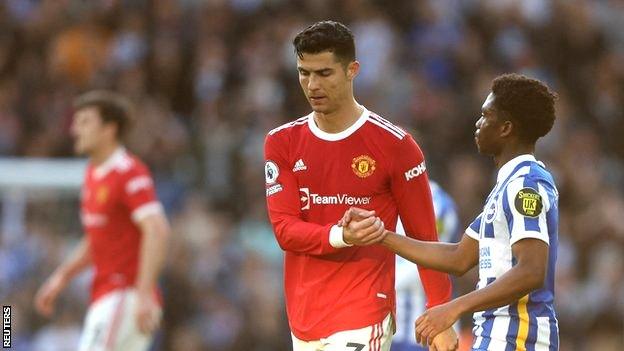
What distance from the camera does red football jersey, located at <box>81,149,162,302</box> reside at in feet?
32.8

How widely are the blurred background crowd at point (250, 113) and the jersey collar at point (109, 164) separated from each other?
132 inches

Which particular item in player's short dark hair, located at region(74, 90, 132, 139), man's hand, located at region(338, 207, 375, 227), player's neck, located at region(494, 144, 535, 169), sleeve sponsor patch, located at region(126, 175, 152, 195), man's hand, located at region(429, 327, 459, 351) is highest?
player's short dark hair, located at region(74, 90, 132, 139)

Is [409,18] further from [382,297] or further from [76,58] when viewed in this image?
[382,297]

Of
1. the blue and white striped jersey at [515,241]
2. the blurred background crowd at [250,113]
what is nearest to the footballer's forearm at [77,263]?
the blurred background crowd at [250,113]

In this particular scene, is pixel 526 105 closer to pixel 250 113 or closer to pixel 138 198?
pixel 138 198

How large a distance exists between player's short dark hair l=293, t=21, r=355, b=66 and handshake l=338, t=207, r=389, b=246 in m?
0.88

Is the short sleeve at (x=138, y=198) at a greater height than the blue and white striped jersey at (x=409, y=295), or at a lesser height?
greater

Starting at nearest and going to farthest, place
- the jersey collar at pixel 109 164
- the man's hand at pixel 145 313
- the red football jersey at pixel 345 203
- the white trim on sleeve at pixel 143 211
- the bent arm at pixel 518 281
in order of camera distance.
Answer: the bent arm at pixel 518 281, the red football jersey at pixel 345 203, the man's hand at pixel 145 313, the white trim on sleeve at pixel 143 211, the jersey collar at pixel 109 164

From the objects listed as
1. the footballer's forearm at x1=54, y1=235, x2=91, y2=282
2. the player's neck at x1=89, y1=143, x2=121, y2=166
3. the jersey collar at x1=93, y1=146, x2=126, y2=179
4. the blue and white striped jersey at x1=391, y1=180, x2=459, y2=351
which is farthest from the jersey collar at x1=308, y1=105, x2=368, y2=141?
the footballer's forearm at x1=54, y1=235, x2=91, y2=282

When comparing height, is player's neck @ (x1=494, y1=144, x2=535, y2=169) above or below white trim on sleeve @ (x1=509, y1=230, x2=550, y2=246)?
above

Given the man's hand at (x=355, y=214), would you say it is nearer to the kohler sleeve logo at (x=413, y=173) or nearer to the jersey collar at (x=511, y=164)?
the kohler sleeve logo at (x=413, y=173)

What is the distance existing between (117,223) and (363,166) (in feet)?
12.2

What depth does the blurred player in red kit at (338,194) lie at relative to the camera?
673 centimetres

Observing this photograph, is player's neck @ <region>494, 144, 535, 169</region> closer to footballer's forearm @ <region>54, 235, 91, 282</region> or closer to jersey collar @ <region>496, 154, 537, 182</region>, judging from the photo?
jersey collar @ <region>496, 154, 537, 182</region>
